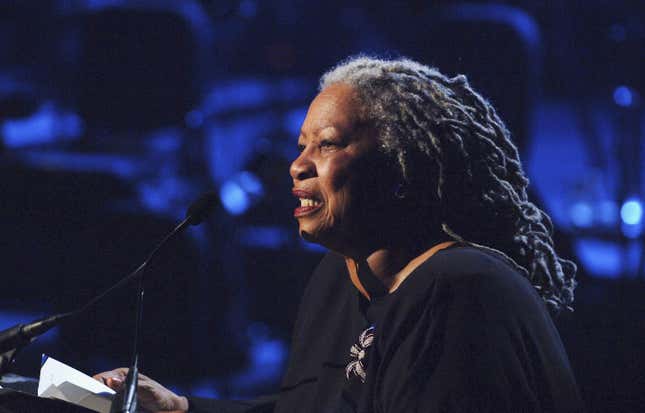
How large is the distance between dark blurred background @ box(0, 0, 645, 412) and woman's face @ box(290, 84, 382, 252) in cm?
211

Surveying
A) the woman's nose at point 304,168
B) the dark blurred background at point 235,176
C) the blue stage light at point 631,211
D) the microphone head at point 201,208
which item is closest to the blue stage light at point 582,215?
the dark blurred background at point 235,176

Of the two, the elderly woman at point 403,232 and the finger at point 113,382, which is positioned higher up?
the elderly woman at point 403,232

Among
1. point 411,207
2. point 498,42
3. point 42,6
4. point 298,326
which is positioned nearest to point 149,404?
point 298,326

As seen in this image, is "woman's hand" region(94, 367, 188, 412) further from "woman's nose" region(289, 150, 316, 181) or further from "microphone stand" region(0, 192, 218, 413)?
"woman's nose" region(289, 150, 316, 181)

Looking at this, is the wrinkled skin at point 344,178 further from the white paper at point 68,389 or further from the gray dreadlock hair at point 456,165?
the white paper at point 68,389

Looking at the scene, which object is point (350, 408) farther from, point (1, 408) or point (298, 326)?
point (1, 408)

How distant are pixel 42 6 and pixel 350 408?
16.3 ft

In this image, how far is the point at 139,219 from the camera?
174 inches

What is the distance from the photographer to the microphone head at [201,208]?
1727 millimetres

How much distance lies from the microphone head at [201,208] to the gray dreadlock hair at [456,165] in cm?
43

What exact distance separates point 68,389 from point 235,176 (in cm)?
321

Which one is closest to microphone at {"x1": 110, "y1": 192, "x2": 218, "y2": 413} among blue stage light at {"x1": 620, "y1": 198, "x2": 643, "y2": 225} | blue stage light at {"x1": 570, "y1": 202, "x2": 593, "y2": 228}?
blue stage light at {"x1": 620, "y1": 198, "x2": 643, "y2": 225}

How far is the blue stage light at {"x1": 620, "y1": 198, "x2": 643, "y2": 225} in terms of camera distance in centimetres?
403

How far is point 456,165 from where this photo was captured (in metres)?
1.86
